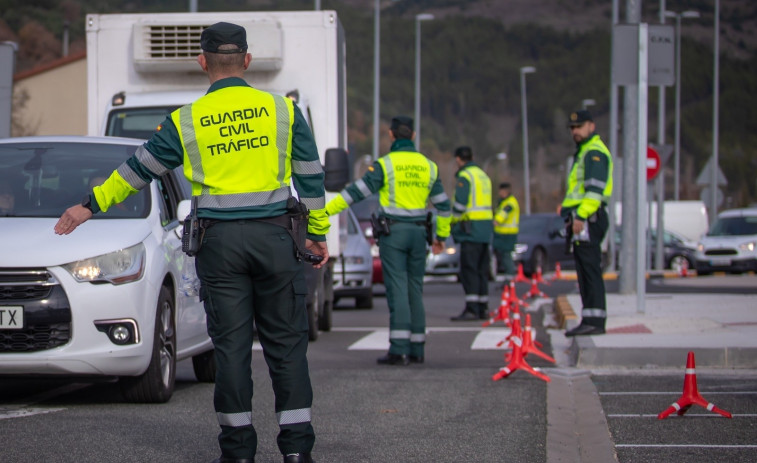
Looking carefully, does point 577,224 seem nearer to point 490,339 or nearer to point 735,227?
point 490,339

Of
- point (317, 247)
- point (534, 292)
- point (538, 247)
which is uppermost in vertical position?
point (317, 247)

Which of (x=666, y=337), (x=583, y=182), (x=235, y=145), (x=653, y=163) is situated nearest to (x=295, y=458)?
(x=235, y=145)

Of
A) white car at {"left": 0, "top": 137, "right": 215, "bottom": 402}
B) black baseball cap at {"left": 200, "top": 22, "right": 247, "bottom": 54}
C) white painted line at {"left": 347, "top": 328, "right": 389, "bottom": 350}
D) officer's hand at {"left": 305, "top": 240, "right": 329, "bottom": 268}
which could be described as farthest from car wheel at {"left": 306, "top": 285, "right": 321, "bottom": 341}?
black baseball cap at {"left": 200, "top": 22, "right": 247, "bottom": 54}

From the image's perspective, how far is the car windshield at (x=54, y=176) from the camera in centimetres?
854

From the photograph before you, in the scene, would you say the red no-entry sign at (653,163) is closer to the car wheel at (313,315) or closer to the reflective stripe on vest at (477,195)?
the reflective stripe on vest at (477,195)

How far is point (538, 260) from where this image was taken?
33.4m

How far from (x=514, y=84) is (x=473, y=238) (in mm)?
154433

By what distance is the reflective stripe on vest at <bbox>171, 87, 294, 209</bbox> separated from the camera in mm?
5602

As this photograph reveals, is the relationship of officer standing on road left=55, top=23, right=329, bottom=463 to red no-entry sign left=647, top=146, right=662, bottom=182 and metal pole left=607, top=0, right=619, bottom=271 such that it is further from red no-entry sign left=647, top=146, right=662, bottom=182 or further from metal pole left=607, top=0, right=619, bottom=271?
metal pole left=607, top=0, right=619, bottom=271

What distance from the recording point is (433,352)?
12.3m

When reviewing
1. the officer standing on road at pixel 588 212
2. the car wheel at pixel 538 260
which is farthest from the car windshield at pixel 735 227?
the officer standing on road at pixel 588 212

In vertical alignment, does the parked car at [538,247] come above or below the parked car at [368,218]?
below

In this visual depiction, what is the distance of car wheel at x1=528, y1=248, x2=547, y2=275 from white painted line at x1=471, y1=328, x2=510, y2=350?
18.4 meters

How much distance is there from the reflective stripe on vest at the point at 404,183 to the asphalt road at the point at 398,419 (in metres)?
1.24
